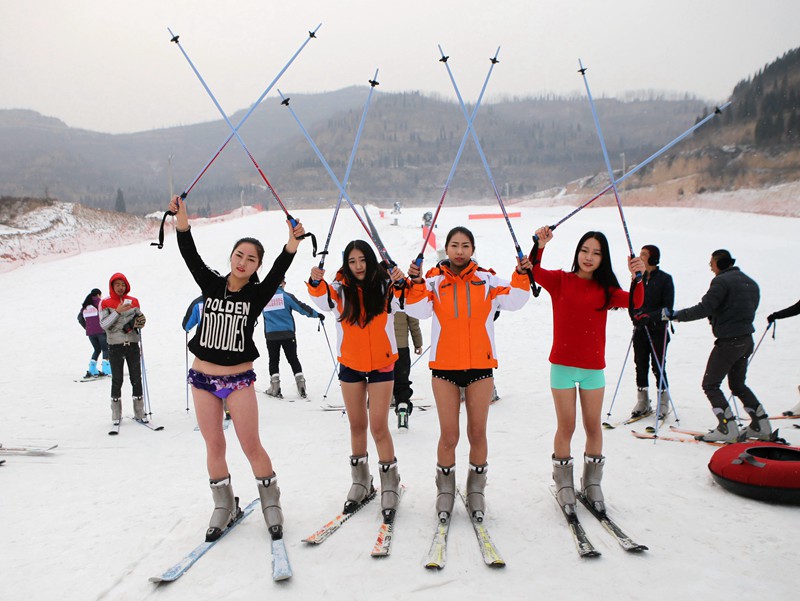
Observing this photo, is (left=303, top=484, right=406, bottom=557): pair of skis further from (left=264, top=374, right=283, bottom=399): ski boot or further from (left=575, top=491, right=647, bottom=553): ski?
(left=264, top=374, right=283, bottom=399): ski boot

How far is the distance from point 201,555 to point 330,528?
88cm

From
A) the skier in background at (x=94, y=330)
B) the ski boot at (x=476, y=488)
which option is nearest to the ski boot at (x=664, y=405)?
the ski boot at (x=476, y=488)

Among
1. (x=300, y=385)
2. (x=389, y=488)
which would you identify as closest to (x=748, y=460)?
(x=389, y=488)

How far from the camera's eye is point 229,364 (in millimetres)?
3848

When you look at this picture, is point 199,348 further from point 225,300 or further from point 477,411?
point 477,411

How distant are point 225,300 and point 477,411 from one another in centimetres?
201

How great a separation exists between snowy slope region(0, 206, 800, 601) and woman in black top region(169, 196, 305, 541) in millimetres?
303

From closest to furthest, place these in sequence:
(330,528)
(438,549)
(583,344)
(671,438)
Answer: (438,549) < (330,528) < (583,344) < (671,438)

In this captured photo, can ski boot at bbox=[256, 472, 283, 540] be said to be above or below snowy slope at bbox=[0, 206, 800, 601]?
above

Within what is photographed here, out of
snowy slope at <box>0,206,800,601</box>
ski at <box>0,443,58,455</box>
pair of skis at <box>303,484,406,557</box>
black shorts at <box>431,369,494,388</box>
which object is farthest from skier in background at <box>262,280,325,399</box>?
black shorts at <box>431,369,494,388</box>

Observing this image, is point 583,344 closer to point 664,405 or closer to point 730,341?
point 730,341

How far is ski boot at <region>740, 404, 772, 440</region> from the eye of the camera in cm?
571

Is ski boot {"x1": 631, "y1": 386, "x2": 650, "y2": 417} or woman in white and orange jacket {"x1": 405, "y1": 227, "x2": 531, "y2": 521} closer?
woman in white and orange jacket {"x1": 405, "y1": 227, "x2": 531, "y2": 521}

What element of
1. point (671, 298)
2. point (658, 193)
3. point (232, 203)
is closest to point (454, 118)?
point (232, 203)
